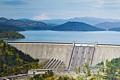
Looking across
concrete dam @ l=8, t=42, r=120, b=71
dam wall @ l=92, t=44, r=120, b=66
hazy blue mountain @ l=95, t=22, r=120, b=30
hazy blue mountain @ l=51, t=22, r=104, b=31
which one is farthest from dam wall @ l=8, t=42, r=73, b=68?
hazy blue mountain @ l=95, t=22, r=120, b=30

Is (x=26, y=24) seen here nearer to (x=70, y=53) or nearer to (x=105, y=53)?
(x=70, y=53)

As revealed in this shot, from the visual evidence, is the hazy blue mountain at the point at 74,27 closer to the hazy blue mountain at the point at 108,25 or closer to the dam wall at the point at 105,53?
the hazy blue mountain at the point at 108,25

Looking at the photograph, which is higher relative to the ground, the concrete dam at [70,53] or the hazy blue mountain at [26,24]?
the hazy blue mountain at [26,24]

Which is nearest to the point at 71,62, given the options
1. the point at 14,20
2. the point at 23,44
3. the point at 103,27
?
the point at 23,44

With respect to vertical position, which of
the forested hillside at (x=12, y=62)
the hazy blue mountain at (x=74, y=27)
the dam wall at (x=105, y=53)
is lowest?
the forested hillside at (x=12, y=62)

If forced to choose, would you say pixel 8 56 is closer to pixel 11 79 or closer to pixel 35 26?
pixel 11 79

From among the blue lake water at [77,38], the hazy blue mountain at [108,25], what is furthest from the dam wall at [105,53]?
the hazy blue mountain at [108,25]
